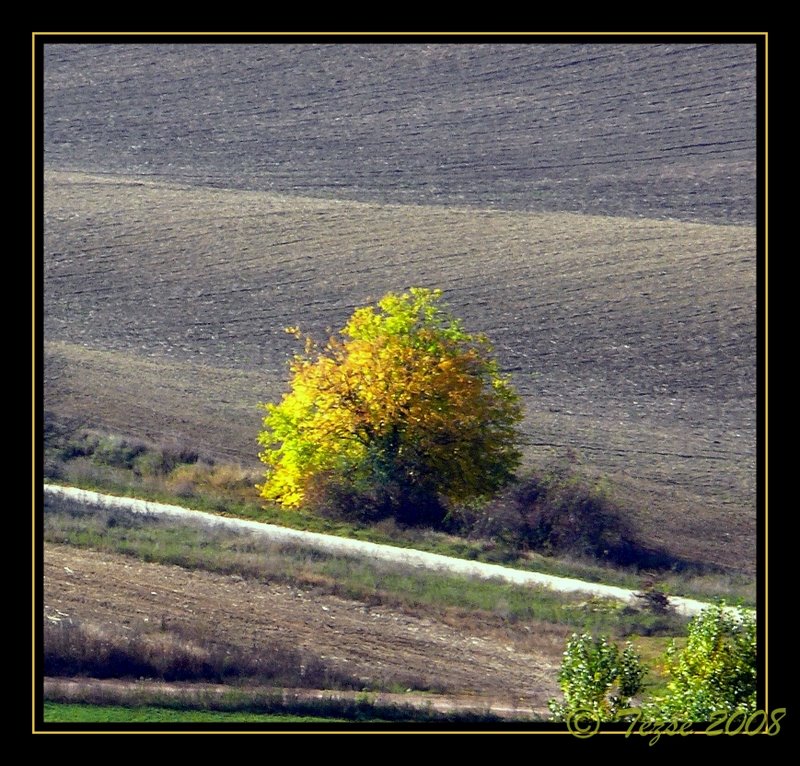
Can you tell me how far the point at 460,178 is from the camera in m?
57.6

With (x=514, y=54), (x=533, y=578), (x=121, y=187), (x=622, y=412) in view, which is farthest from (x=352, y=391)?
(x=514, y=54)

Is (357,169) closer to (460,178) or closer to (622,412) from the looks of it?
(460,178)

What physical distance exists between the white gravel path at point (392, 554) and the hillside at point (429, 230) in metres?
7.29

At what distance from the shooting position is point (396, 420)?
2589 centimetres

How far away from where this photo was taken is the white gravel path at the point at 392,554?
77.4 feet

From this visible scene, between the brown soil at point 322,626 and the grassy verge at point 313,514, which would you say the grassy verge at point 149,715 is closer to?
the brown soil at point 322,626

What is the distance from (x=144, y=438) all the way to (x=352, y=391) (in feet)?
38.7

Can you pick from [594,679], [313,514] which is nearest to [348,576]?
[313,514]

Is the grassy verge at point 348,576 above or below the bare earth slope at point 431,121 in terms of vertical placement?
below

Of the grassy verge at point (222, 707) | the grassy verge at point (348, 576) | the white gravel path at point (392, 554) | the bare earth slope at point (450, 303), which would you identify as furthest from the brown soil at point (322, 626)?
the bare earth slope at point (450, 303)

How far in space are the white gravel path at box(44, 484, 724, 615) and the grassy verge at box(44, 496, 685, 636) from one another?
60cm

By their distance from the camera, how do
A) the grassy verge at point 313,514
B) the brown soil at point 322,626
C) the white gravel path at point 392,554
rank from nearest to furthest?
the brown soil at point 322,626 < the white gravel path at point 392,554 < the grassy verge at point 313,514

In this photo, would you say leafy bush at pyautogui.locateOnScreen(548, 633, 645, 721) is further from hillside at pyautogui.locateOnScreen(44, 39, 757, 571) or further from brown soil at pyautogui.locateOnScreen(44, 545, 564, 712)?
hillside at pyautogui.locateOnScreen(44, 39, 757, 571)
